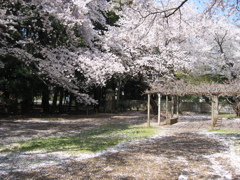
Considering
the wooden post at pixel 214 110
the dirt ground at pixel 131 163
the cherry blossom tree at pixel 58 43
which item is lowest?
the dirt ground at pixel 131 163

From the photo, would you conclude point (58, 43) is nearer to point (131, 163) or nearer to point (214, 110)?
point (214, 110)

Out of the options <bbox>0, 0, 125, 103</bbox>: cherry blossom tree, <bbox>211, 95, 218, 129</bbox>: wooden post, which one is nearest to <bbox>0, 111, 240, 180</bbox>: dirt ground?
<bbox>211, 95, 218, 129</bbox>: wooden post

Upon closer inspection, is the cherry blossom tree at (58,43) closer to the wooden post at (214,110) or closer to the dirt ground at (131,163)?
the wooden post at (214,110)

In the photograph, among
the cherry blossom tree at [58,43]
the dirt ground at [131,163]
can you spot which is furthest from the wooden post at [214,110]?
the cherry blossom tree at [58,43]

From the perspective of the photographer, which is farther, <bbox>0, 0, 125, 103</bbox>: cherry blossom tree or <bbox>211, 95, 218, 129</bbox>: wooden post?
<bbox>0, 0, 125, 103</bbox>: cherry blossom tree

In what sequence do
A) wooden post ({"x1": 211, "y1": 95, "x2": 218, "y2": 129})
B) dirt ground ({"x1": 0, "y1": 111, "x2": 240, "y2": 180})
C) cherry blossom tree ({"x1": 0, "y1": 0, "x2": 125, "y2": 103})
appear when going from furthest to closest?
cherry blossom tree ({"x1": 0, "y1": 0, "x2": 125, "y2": 103}) → wooden post ({"x1": 211, "y1": 95, "x2": 218, "y2": 129}) → dirt ground ({"x1": 0, "y1": 111, "x2": 240, "y2": 180})

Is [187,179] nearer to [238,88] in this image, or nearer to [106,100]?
[238,88]

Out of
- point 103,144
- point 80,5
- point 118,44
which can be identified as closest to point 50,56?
point 80,5

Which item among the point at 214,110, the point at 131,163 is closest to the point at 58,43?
the point at 214,110

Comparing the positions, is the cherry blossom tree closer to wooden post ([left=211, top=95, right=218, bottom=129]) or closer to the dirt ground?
wooden post ([left=211, top=95, right=218, bottom=129])

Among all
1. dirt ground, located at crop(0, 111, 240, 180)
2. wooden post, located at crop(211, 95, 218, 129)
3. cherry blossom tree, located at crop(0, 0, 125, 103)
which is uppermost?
cherry blossom tree, located at crop(0, 0, 125, 103)

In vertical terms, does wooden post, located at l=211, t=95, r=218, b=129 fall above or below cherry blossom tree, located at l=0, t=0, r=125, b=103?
below

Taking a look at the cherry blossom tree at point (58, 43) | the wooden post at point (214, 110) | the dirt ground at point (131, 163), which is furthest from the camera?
the cherry blossom tree at point (58, 43)

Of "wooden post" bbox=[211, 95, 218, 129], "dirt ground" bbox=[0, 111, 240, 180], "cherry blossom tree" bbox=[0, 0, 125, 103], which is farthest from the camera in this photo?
"cherry blossom tree" bbox=[0, 0, 125, 103]
